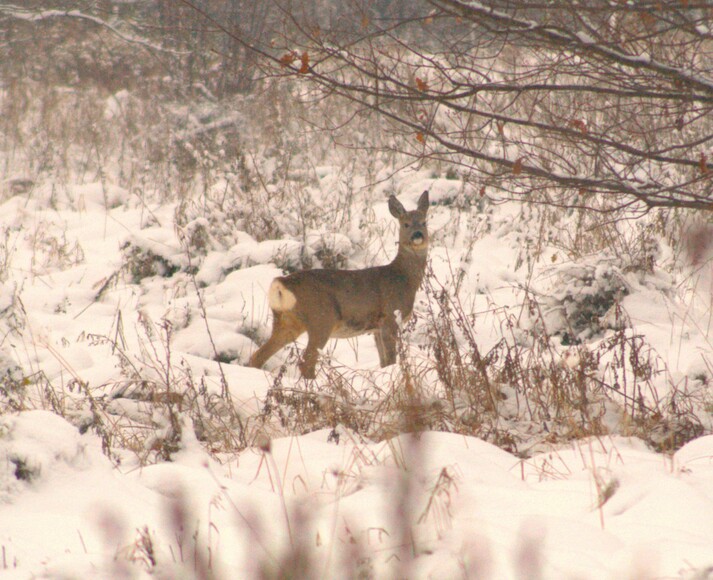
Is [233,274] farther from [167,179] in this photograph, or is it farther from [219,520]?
[219,520]

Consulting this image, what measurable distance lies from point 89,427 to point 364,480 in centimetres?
151

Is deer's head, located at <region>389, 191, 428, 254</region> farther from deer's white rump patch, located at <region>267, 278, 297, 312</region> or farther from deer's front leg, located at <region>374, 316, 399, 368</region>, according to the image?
deer's white rump patch, located at <region>267, 278, 297, 312</region>

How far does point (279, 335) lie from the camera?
20.9ft

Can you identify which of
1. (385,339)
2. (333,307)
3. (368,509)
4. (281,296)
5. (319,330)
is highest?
(281,296)

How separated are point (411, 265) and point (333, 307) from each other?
1.25 meters

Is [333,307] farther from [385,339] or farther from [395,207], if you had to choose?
[395,207]

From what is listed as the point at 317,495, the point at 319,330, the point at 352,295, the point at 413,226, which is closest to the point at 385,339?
the point at 352,295

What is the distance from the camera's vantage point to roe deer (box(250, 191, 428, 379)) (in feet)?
20.2

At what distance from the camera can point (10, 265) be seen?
28.0 feet

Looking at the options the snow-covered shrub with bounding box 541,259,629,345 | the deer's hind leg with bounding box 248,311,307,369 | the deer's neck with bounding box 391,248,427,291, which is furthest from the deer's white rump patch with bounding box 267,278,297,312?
the snow-covered shrub with bounding box 541,259,629,345

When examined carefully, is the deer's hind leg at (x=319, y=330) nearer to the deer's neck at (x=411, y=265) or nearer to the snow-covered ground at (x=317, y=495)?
the snow-covered ground at (x=317, y=495)

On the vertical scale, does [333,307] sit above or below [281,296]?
below

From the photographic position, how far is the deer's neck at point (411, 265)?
7209mm

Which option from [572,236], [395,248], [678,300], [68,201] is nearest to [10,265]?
[68,201]
